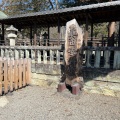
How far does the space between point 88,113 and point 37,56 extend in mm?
3494

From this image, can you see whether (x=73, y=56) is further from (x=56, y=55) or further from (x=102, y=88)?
(x=102, y=88)

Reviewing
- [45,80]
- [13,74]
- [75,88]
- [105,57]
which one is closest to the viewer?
[75,88]

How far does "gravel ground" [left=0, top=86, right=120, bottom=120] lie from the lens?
12.0 feet

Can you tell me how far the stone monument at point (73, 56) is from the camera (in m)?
4.82

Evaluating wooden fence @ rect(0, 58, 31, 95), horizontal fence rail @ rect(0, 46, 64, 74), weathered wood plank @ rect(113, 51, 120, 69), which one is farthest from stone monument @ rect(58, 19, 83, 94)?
wooden fence @ rect(0, 58, 31, 95)

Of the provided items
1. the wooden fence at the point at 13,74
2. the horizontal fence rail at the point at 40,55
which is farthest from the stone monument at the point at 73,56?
the wooden fence at the point at 13,74

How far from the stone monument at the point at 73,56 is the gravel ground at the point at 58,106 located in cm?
42

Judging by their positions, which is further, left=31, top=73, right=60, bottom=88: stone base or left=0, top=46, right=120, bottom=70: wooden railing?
left=31, top=73, right=60, bottom=88: stone base

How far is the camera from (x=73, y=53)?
4898mm

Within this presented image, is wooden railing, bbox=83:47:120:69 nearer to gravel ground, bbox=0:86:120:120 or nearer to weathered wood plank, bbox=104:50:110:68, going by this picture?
weathered wood plank, bbox=104:50:110:68

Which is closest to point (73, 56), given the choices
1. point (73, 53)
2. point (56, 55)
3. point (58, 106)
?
point (73, 53)

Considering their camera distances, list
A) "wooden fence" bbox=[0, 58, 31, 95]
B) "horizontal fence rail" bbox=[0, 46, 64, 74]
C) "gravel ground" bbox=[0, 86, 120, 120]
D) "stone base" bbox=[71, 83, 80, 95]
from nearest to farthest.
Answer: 1. "gravel ground" bbox=[0, 86, 120, 120]
2. "stone base" bbox=[71, 83, 80, 95]
3. "wooden fence" bbox=[0, 58, 31, 95]
4. "horizontal fence rail" bbox=[0, 46, 64, 74]

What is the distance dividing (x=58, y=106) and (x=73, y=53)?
177cm

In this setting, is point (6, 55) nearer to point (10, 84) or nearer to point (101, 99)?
point (10, 84)
